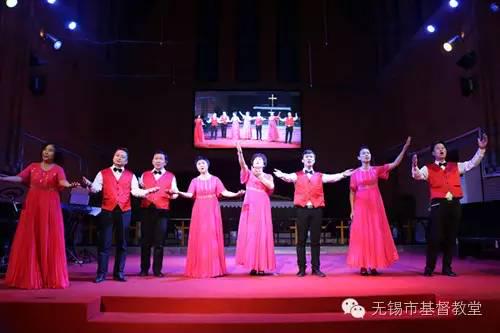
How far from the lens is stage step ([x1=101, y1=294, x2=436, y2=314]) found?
3.44 metres

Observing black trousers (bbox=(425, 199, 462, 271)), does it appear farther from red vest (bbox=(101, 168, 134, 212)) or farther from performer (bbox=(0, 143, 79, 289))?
performer (bbox=(0, 143, 79, 289))

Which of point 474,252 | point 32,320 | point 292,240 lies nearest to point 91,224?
point 292,240

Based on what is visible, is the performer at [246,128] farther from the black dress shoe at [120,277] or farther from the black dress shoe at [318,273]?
the black dress shoe at [120,277]

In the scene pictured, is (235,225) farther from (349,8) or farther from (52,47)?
(349,8)

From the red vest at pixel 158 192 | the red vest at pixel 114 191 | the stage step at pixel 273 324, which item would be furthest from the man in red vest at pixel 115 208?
the stage step at pixel 273 324

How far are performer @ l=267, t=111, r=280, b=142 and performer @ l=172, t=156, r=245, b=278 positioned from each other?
274 inches

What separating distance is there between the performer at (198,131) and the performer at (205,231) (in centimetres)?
710

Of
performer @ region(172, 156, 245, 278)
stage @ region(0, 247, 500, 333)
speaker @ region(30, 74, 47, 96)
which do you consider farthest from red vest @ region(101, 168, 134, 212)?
speaker @ region(30, 74, 47, 96)

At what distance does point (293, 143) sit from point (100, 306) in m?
9.32

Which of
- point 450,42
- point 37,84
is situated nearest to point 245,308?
point 37,84

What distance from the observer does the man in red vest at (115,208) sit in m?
4.58

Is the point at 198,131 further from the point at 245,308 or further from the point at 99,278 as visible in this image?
the point at 245,308

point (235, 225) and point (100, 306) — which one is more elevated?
point (235, 225)

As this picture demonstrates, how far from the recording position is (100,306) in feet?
11.5
